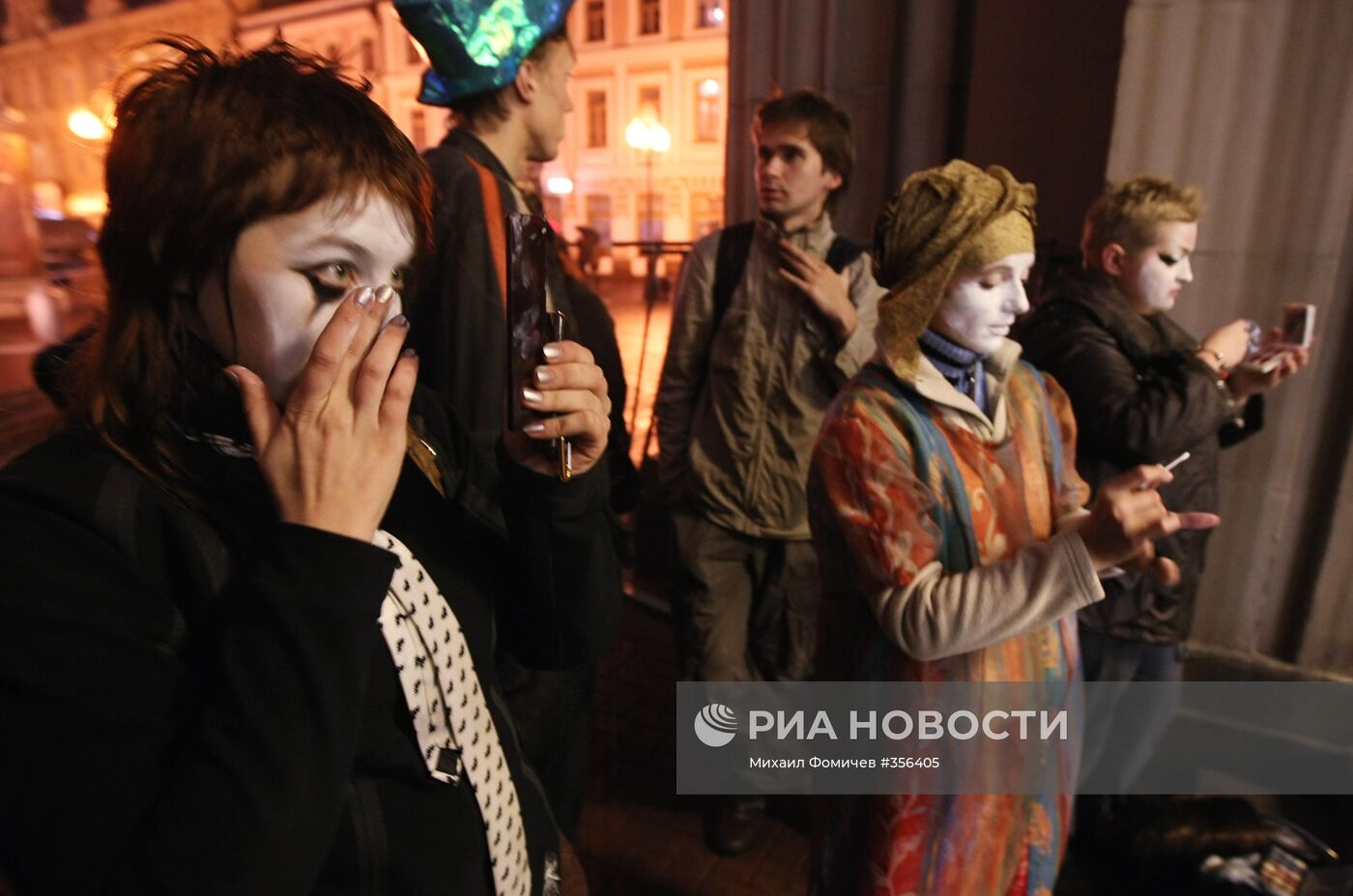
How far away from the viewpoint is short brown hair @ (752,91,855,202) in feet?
8.93

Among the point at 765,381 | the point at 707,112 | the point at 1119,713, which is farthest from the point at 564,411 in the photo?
the point at 707,112

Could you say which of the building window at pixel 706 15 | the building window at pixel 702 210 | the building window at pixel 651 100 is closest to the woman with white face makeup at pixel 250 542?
the building window at pixel 702 210

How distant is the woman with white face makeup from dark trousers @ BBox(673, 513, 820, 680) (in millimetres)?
1762

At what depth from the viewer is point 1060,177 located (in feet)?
11.8

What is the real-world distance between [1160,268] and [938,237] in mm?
1214

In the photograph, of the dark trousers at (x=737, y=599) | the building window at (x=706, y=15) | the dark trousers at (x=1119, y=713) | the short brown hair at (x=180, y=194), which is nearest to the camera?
the short brown hair at (x=180, y=194)

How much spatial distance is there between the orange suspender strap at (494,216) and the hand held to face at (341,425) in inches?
37.8

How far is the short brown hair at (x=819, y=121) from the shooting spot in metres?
2.72

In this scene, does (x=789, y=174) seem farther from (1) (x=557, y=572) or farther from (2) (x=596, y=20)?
(2) (x=596, y=20)

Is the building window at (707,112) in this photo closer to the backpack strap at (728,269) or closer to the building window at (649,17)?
the building window at (649,17)

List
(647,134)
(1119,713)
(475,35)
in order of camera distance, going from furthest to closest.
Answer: (647,134) → (1119,713) → (475,35)

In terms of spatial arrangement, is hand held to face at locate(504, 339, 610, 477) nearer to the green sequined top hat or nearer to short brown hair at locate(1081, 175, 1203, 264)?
the green sequined top hat

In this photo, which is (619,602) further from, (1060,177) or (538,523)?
(1060,177)

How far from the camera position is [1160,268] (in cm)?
235
